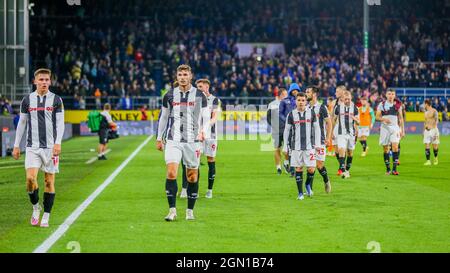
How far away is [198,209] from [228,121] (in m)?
33.6

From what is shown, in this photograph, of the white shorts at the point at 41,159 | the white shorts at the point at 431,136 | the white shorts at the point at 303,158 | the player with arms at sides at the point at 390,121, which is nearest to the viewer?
the white shorts at the point at 41,159

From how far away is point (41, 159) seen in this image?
41.7 feet

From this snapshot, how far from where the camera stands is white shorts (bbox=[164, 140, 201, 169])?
12961mm

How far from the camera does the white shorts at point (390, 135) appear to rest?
22.8 metres

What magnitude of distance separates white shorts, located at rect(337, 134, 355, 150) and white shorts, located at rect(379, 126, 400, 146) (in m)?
1.06

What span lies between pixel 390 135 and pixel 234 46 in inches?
Result: 1236

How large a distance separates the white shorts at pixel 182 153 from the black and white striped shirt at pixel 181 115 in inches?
3.0

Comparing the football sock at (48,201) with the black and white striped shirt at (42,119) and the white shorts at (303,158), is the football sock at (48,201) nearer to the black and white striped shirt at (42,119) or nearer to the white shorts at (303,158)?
the black and white striped shirt at (42,119)

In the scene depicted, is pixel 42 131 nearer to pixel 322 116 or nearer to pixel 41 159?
pixel 41 159

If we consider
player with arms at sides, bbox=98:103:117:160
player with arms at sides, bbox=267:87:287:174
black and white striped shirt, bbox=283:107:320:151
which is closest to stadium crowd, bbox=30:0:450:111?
player with arms at sides, bbox=98:103:117:160

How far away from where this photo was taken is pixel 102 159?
27938 mm

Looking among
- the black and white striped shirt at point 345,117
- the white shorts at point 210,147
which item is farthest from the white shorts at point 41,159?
the black and white striped shirt at point 345,117
